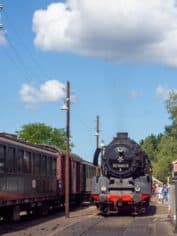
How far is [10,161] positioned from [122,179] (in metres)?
8.53

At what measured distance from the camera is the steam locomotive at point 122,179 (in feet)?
96.1

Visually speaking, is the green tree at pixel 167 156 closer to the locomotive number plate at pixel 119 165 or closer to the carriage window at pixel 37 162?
the locomotive number plate at pixel 119 165

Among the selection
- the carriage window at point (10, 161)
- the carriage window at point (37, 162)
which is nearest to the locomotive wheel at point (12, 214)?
the carriage window at point (37, 162)

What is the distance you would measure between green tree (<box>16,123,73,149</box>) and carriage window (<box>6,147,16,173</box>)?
83.5 metres

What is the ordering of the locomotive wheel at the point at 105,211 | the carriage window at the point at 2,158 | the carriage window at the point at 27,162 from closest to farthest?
the carriage window at the point at 2,158, the carriage window at the point at 27,162, the locomotive wheel at the point at 105,211

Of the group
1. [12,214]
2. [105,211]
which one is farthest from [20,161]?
[105,211]

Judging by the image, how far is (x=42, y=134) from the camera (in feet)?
356

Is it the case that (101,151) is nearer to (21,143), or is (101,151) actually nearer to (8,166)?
(21,143)

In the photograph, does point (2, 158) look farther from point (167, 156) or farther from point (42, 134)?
point (42, 134)

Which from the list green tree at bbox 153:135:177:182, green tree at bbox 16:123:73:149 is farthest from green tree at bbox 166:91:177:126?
green tree at bbox 16:123:73:149

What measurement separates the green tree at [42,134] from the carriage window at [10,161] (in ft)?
274

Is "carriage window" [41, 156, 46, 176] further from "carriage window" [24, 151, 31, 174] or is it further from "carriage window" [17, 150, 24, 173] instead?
"carriage window" [17, 150, 24, 173]

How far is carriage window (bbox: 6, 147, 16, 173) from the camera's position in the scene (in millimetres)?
22422

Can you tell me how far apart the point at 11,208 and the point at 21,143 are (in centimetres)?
263
